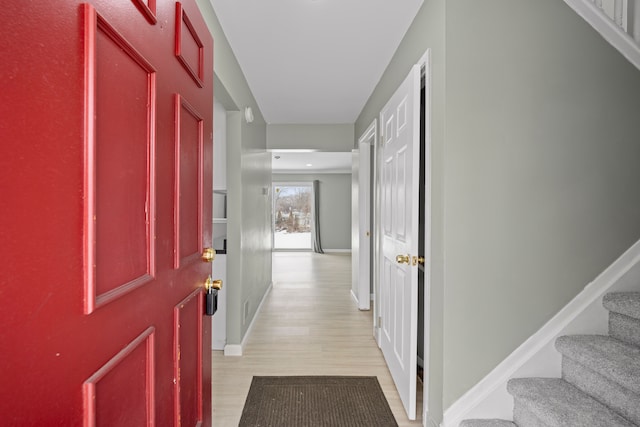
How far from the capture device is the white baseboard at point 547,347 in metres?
1.58

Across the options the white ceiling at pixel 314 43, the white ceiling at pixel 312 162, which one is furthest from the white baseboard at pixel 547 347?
the white ceiling at pixel 312 162

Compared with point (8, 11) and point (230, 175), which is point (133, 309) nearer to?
point (8, 11)

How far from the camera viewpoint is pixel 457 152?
1566mm

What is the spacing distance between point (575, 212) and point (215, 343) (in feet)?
8.96

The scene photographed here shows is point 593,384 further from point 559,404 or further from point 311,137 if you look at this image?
point 311,137

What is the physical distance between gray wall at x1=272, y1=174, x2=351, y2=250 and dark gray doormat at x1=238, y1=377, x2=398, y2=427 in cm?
710

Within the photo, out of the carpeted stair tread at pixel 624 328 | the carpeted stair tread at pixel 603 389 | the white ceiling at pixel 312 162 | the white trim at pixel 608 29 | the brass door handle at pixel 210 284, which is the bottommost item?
the carpeted stair tread at pixel 603 389

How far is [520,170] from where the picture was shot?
1.59m

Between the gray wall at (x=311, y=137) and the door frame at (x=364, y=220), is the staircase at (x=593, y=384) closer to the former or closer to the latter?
the door frame at (x=364, y=220)

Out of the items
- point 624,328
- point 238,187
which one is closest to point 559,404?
point 624,328

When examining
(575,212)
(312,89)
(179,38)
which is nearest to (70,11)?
(179,38)

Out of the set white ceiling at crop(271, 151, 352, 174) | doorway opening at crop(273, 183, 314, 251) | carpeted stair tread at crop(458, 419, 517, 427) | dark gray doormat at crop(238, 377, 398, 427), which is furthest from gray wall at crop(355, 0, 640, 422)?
doorway opening at crop(273, 183, 314, 251)

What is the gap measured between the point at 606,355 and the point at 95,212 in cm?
190

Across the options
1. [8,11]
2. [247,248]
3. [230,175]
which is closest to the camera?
[8,11]
